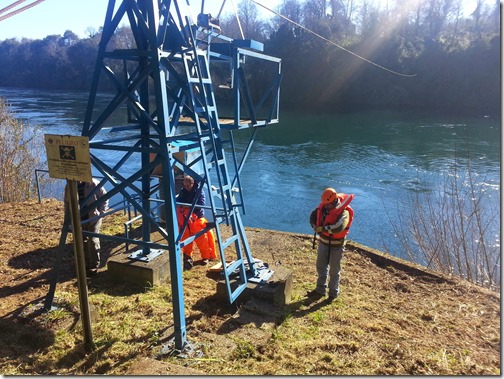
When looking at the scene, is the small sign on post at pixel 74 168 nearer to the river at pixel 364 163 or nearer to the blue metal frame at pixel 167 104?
the blue metal frame at pixel 167 104

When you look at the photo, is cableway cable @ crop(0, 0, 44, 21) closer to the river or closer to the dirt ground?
the dirt ground

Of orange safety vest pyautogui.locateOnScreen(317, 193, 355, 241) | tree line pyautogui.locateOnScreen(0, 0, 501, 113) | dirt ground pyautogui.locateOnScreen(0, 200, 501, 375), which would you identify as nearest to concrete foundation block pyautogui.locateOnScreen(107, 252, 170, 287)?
dirt ground pyautogui.locateOnScreen(0, 200, 501, 375)

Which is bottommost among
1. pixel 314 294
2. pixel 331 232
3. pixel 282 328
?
pixel 314 294

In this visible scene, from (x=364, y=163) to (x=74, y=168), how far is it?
65.0 feet

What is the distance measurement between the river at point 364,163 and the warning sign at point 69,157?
8578 mm

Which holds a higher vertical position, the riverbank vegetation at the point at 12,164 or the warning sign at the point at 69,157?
the warning sign at the point at 69,157

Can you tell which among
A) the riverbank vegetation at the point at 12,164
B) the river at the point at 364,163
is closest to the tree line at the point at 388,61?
the river at the point at 364,163

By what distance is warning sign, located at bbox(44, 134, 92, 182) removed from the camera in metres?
4.18

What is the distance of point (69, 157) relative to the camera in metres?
4.25

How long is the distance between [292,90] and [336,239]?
46734mm

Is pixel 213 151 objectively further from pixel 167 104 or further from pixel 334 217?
pixel 334 217

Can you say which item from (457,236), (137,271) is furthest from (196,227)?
A: (457,236)

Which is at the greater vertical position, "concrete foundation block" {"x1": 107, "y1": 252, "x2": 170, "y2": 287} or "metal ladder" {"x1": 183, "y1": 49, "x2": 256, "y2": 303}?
"metal ladder" {"x1": 183, "y1": 49, "x2": 256, "y2": 303}

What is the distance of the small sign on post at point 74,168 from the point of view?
4.18 m
